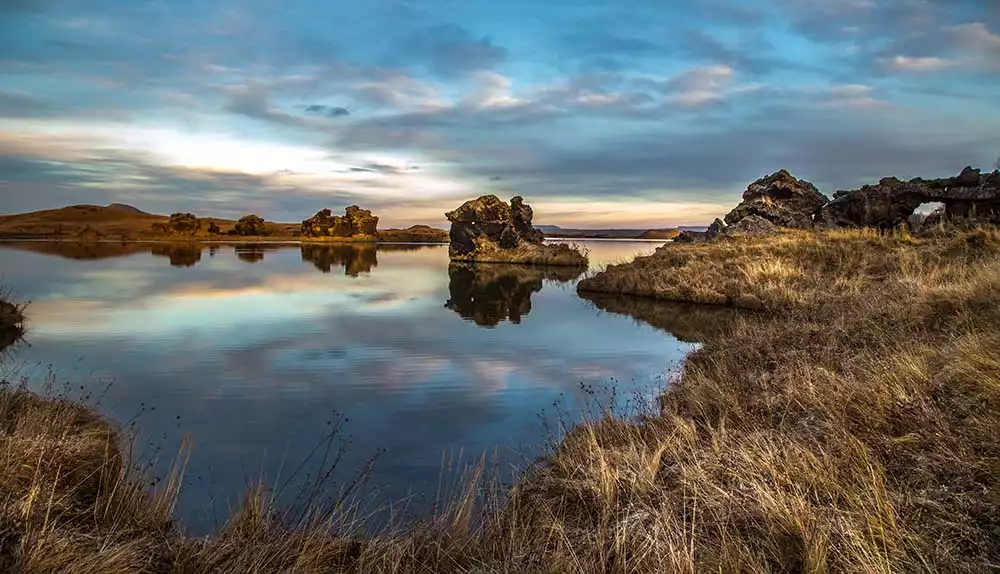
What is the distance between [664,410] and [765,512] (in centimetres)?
451

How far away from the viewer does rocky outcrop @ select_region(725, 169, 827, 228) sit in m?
36.1

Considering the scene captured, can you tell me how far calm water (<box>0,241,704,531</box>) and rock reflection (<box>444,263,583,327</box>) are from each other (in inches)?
10.5

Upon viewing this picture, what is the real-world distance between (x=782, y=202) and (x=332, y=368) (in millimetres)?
32147

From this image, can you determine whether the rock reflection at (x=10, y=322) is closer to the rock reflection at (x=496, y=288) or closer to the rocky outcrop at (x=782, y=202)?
the rock reflection at (x=496, y=288)

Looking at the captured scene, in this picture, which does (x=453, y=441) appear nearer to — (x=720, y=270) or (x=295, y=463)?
(x=295, y=463)

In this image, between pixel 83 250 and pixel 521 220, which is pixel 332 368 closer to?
pixel 521 220

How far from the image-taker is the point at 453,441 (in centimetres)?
884

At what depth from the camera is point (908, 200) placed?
3056 centimetres

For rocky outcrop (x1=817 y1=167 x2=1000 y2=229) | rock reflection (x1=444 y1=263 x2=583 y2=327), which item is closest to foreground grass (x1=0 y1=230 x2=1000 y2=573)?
rock reflection (x1=444 y1=263 x2=583 y2=327)

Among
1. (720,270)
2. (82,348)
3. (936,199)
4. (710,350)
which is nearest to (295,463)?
(710,350)

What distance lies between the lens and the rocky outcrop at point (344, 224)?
5007 inches

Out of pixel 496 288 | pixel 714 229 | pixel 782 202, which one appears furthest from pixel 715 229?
pixel 496 288

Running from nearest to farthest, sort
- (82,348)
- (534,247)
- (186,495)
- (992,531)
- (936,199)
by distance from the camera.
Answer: (992,531), (186,495), (82,348), (936,199), (534,247)

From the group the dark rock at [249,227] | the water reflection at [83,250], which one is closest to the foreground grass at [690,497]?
the water reflection at [83,250]
